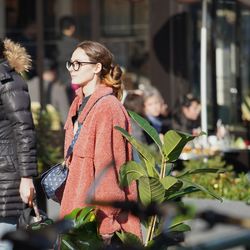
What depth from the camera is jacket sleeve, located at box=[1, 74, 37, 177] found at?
6.19 metres

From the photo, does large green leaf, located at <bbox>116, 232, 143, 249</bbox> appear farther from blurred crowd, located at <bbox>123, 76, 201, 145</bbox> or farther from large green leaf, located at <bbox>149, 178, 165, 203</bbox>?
blurred crowd, located at <bbox>123, 76, 201, 145</bbox>

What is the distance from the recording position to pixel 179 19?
13.0 m

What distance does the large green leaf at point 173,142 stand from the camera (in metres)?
5.31

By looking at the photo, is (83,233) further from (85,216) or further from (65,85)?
(65,85)

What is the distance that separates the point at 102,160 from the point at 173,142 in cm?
43

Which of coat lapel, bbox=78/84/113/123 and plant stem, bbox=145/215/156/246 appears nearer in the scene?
plant stem, bbox=145/215/156/246

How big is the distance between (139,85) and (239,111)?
4.58 feet

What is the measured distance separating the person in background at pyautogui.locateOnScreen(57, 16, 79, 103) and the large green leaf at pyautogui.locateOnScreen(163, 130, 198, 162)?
8204 millimetres

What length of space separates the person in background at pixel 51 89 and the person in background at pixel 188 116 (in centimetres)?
151

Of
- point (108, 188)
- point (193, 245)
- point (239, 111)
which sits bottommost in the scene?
point (239, 111)

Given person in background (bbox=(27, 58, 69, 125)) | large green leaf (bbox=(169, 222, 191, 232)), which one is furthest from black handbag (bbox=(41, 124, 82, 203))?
person in background (bbox=(27, 58, 69, 125))

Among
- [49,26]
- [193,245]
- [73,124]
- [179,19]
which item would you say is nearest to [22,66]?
[73,124]

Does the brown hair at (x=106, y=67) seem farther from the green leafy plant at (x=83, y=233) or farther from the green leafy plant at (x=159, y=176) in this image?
the green leafy plant at (x=83, y=233)

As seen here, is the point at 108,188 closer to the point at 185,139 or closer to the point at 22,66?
the point at 185,139
